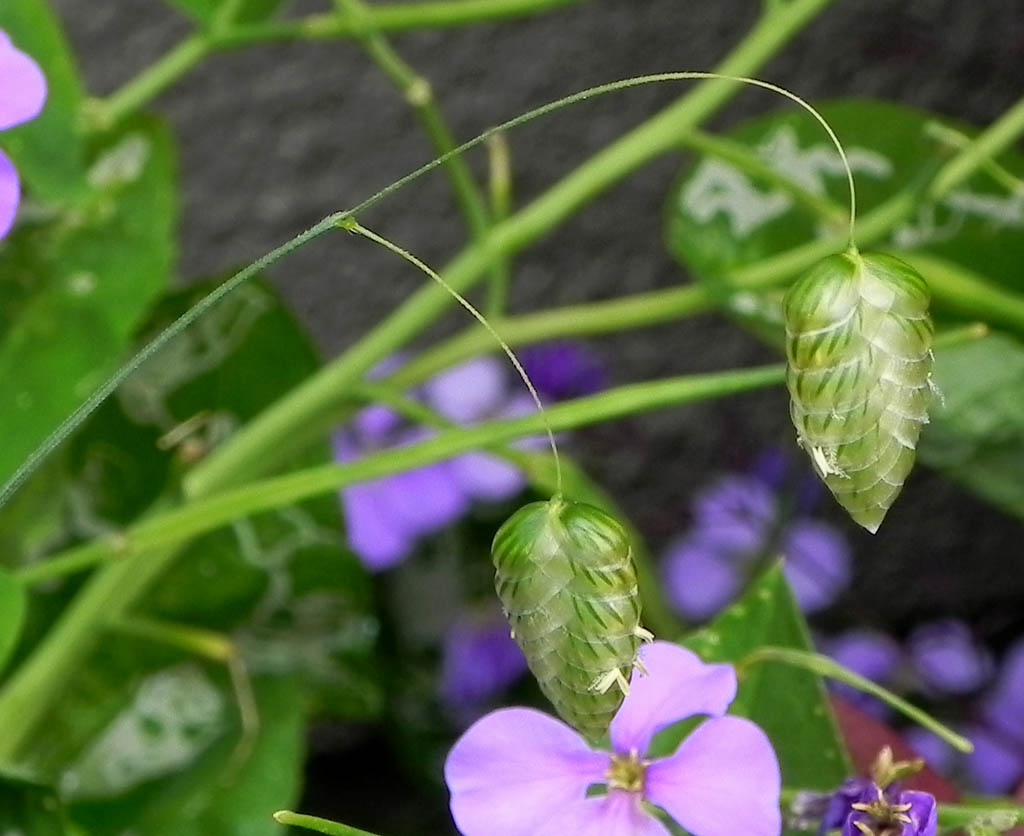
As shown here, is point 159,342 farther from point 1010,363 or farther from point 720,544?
point 720,544

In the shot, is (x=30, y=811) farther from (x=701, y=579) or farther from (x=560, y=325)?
(x=701, y=579)

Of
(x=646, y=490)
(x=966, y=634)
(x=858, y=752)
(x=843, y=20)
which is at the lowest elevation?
(x=858, y=752)

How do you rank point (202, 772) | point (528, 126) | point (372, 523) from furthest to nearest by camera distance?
1. point (528, 126)
2. point (372, 523)
3. point (202, 772)

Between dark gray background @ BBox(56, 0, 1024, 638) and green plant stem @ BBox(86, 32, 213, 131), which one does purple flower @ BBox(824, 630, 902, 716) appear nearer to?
dark gray background @ BBox(56, 0, 1024, 638)

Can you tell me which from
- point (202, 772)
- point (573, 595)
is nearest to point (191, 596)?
point (202, 772)

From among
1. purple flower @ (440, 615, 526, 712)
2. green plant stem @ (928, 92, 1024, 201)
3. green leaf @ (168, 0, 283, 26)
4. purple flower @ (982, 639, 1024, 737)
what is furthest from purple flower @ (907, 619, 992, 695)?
green leaf @ (168, 0, 283, 26)

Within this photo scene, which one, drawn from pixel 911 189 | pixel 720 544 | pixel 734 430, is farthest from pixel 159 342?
pixel 734 430
